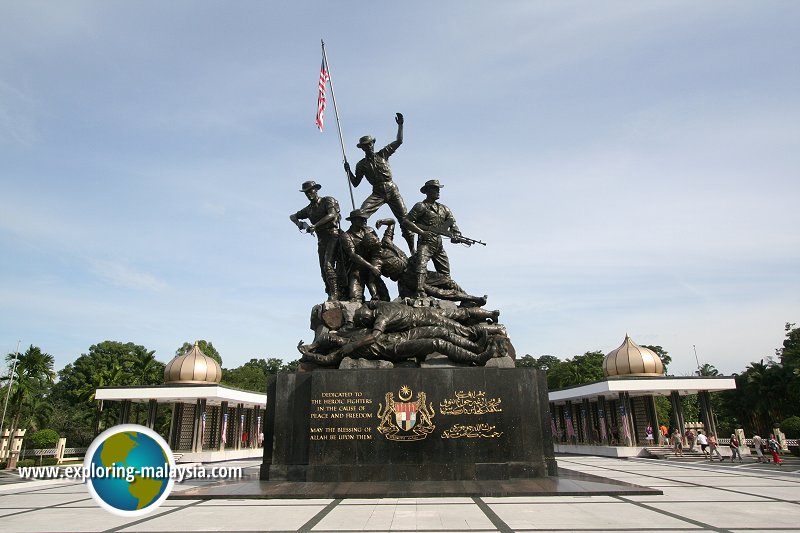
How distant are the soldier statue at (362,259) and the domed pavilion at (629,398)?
15.1 meters

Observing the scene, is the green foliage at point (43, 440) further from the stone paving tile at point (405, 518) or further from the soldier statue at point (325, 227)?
the stone paving tile at point (405, 518)

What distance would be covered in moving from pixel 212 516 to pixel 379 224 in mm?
7478

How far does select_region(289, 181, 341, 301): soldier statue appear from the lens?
11.6 meters

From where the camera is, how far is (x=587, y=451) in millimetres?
25344

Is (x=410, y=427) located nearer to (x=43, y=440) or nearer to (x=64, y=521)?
(x=64, y=521)

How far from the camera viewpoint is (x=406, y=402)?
904 cm

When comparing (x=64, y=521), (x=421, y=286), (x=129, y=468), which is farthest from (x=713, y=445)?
(x=64, y=521)

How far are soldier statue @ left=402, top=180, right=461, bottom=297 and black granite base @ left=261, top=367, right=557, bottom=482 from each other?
3.09 meters

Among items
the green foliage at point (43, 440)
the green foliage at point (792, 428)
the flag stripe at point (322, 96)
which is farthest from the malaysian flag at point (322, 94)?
the green foliage at point (792, 428)

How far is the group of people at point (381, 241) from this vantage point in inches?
451

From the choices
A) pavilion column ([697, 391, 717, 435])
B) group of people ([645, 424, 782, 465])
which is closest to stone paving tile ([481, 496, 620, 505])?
group of people ([645, 424, 782, 465])

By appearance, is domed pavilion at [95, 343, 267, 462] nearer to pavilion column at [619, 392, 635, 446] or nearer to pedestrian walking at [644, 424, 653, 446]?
pavilion column at [619, 392, 635, 446]

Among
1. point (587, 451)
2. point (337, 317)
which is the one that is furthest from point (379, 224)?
point (587, 451)

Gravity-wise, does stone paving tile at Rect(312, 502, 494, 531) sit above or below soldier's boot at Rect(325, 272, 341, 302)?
below
